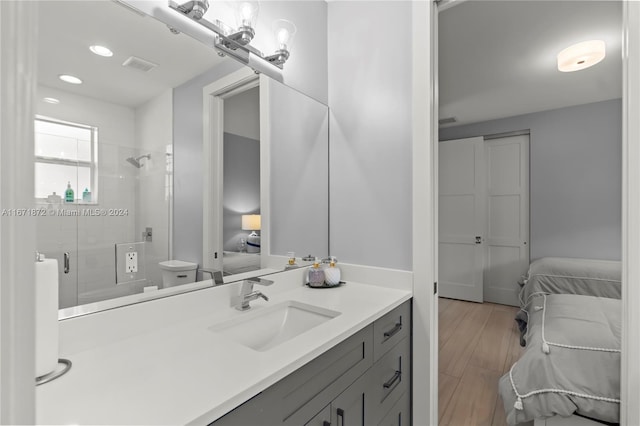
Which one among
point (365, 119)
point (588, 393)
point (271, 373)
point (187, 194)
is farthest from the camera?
point (365, 119)

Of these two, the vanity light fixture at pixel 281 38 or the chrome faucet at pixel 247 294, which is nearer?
the chrome faucet at pixel 247 294

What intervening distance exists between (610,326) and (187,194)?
7.83 feet

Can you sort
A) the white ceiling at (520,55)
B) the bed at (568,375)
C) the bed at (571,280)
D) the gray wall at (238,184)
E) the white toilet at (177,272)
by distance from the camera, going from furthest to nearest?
the bed at (571,280) → the white ceiling at (520,55) → the bed at (568,375) → the gray wall at (238,184) → the white toilet at (177,272)

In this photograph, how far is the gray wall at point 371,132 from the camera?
5.25 ft

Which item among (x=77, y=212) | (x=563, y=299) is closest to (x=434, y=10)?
(x=77, y=212)

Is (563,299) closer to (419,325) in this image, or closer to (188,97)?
(419,325)

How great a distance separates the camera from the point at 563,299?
7.71 feet

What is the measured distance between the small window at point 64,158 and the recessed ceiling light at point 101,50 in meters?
0.23

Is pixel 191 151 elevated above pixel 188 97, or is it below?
below

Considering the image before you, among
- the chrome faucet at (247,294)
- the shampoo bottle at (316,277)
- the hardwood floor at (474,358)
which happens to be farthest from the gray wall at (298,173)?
the hardwood floor at (474,358)

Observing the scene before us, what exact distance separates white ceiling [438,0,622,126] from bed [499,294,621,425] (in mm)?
2041

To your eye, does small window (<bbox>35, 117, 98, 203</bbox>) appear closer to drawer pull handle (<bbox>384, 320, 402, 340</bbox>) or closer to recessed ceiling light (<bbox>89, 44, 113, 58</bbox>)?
recessed ceiling light (<bbox>89, 44, 113, 58</bbox>)

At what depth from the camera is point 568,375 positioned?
61.9 inches

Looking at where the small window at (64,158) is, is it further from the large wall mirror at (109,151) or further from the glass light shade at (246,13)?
the glass light shade at (246,13)
